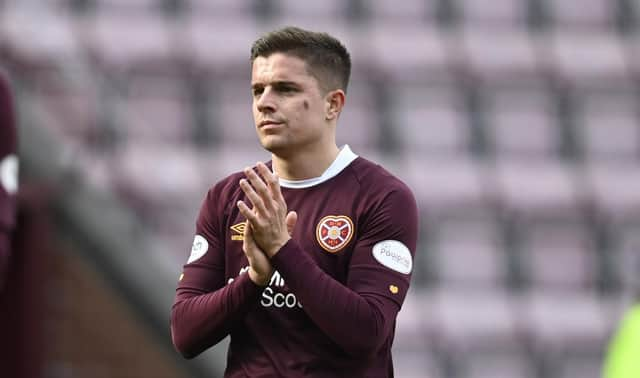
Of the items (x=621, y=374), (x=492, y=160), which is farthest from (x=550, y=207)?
(x=621, y=374)

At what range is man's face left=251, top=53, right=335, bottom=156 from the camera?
249 cm

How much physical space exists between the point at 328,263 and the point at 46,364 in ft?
18.1

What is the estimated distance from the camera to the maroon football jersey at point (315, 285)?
7.86ft

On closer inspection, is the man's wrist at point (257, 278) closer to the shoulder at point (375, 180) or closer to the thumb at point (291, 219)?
the thumb at point (291, 219)

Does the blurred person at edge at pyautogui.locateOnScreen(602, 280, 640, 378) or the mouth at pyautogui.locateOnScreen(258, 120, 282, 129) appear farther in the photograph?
the blurred person at edge at pyautogui.locateOnScreen(602, 280, 640, 378)

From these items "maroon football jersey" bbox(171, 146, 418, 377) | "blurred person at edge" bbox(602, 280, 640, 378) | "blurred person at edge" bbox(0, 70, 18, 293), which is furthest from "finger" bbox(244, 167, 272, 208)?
"blurred person at edge" bbox(602, 280, 640, 378)

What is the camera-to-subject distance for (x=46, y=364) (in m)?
7.71

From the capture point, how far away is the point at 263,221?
7.80 feet

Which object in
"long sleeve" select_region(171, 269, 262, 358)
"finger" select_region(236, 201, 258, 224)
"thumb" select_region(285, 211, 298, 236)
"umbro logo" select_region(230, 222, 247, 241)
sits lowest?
"long sleeve" select_region(171, 269, 262, 358)

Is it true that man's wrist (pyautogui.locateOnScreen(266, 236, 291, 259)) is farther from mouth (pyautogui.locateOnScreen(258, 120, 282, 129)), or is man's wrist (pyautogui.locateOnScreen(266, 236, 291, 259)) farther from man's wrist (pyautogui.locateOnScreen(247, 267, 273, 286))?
mouth (pyautogui.locateOnScreen(258, 120, 282, 129))

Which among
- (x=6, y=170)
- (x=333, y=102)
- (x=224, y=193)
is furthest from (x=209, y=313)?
(x=6, y=170)

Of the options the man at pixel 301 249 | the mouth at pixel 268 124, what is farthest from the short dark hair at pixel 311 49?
the mouth at pixel 268 124

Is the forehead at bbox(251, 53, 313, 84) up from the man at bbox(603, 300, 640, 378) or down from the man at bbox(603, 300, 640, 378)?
up

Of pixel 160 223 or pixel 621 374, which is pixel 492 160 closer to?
pixel 160 223
